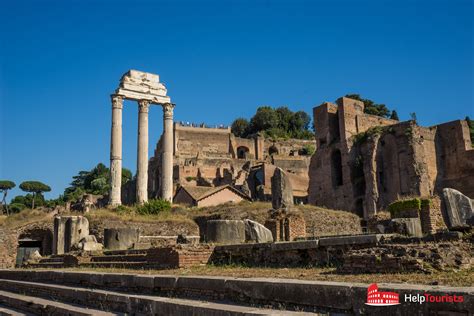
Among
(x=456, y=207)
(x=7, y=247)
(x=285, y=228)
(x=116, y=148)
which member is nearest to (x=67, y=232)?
(x=7, y=247)

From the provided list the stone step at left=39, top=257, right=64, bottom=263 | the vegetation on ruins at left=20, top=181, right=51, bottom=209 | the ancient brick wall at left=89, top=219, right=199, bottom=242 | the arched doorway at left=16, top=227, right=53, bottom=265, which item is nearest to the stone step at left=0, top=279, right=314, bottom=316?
the stone step at left=39, top=257, right=64, bottom=263

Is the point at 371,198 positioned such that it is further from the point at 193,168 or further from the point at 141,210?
the point at 193,168

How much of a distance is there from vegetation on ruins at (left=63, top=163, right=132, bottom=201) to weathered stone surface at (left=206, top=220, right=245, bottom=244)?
66.1 m

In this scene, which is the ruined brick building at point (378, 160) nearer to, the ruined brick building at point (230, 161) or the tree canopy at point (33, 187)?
the ruined brick building at point (230, 161)

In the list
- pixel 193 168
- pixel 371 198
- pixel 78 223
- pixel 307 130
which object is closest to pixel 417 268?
pixel 78 223

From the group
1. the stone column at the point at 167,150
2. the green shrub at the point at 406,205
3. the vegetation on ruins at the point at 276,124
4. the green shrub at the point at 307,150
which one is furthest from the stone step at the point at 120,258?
the vegetation on ruins at the point at 276,124

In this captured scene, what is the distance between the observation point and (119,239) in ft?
55.0

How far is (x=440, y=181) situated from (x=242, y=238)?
36.5m

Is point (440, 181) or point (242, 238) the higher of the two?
point (440, 181)

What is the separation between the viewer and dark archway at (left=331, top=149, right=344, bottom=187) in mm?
45531

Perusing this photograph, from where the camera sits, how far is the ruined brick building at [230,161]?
5869 centimetres

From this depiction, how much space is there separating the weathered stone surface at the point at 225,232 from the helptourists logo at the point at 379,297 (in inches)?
280

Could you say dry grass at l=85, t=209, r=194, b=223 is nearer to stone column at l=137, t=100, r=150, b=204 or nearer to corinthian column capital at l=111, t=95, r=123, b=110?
stone column at l=137, t=100, r=150, b=204

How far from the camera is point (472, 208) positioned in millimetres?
9203
